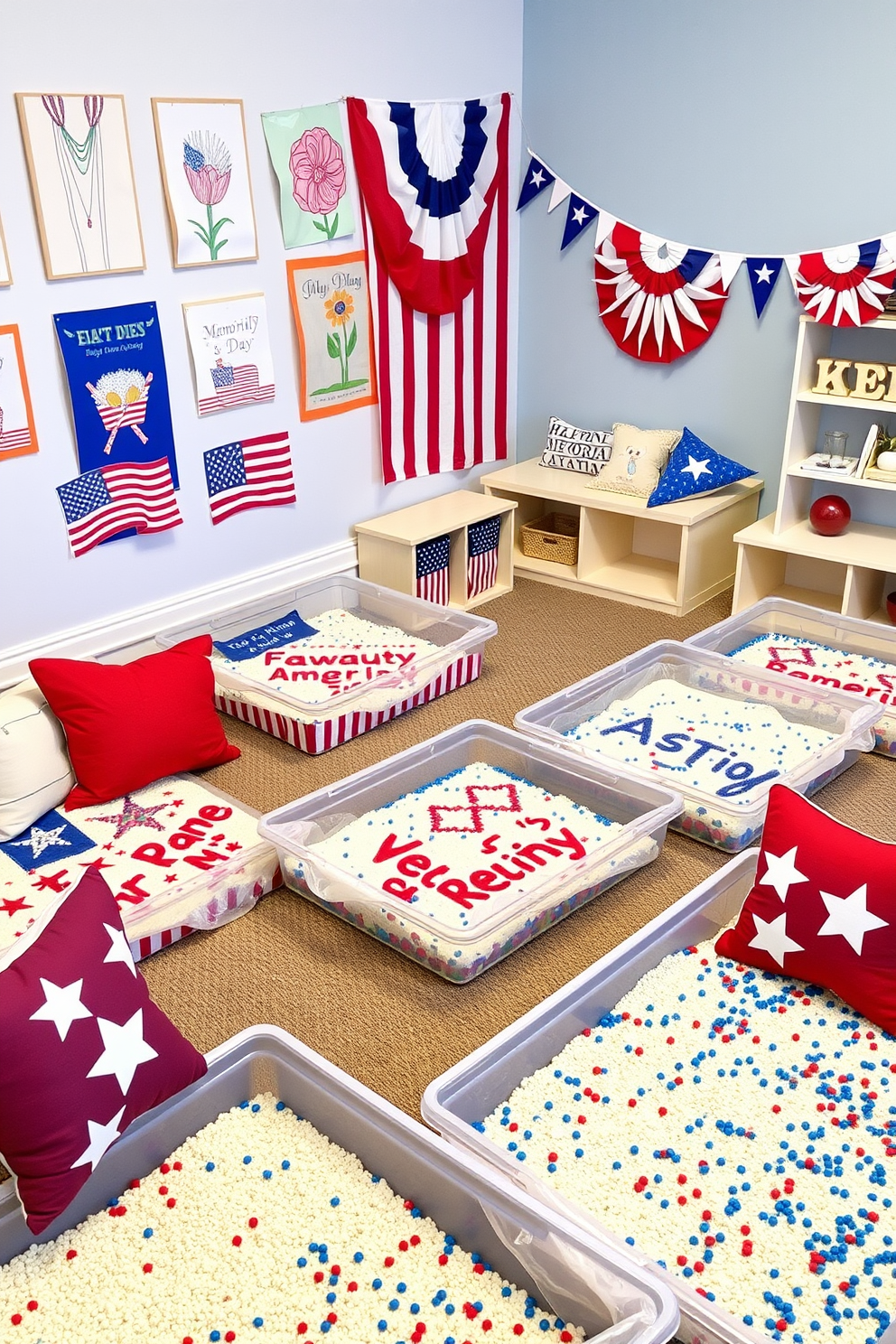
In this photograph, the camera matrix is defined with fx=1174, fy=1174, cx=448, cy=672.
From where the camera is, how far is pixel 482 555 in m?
4.04

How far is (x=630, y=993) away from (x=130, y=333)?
2160 mm

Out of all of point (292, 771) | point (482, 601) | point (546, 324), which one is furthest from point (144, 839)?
point (546, 324)

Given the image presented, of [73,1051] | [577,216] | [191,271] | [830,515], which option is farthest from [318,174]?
[73,1051]

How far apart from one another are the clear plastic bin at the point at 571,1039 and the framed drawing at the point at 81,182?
2153 millimetres

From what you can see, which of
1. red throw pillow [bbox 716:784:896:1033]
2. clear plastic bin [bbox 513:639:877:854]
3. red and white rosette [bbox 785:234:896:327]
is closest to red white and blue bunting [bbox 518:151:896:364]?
red and white rosette [bbox 785:234:896:327]

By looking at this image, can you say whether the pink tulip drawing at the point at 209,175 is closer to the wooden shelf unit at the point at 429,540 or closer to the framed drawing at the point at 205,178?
the framed drawing at the point at 205,178

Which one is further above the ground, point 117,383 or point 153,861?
point 117,383

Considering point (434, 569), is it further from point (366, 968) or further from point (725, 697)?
point (366, 968)

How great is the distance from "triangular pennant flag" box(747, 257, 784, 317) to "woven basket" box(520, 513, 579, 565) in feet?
3.23

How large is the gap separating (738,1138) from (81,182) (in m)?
2.62

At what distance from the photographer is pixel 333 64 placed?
3.46m

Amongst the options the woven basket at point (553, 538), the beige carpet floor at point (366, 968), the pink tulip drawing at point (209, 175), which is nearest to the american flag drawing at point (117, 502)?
the pink tulip drawing at point (209, 175)

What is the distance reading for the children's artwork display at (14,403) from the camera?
291cm

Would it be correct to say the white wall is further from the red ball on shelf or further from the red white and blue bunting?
the red ball on shelf
